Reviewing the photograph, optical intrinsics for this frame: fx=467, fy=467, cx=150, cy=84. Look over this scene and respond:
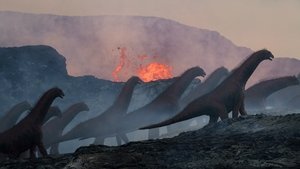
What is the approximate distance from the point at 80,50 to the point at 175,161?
28566 mm

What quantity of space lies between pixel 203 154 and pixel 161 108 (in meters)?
10.6

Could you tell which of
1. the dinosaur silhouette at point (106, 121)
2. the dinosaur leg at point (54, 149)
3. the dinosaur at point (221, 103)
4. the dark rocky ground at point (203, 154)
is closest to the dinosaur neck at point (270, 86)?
the dinosaur silhouette at point (106, 121)

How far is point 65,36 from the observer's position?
3334 cm

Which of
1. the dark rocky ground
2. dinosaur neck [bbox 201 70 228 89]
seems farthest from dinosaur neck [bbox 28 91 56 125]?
dinosaur neck [bbox 201 70 228 89]

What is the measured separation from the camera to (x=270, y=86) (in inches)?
679

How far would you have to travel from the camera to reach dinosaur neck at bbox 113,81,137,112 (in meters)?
16.8

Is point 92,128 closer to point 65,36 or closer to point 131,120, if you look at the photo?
point 131,120

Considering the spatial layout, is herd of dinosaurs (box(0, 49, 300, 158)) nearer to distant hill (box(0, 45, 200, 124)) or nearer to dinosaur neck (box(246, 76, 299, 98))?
dinosaur neck (box(246, 76, 299, 98))

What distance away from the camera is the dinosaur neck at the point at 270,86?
1627cm

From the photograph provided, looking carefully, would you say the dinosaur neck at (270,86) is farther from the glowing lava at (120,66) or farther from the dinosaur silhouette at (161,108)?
the glowing lava at (120,66)

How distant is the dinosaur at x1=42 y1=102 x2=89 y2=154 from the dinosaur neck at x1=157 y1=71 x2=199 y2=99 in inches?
129

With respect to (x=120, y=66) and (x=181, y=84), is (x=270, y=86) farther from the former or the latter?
(x=120, y=66)

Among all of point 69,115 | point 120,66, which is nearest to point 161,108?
point 69,115

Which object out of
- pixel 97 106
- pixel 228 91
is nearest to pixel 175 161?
pixel 228 91
